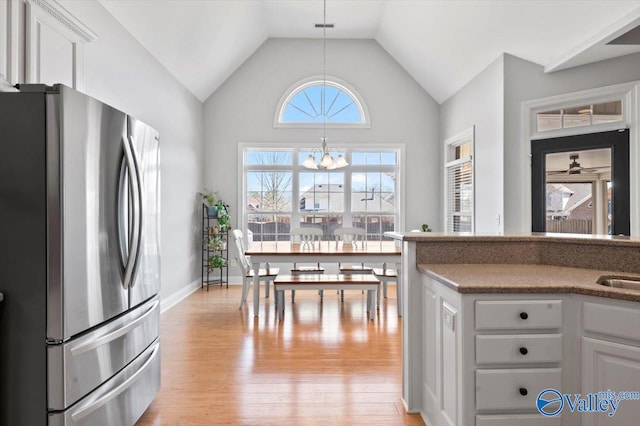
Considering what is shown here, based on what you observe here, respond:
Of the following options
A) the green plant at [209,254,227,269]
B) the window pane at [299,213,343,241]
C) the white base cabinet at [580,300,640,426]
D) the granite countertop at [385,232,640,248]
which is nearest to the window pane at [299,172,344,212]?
the window pane at [299,213,343,241]

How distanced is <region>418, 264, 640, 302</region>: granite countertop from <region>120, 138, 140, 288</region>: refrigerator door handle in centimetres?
159

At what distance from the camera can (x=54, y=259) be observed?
5.04 feet

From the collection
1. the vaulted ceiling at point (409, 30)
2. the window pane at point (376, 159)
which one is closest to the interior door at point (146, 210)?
the vaulted ceiling at point (409, 30)

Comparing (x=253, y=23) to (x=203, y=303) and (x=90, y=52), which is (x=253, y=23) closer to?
(x=90, y=52)

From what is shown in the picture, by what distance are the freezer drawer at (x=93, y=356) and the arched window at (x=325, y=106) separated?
4.71m

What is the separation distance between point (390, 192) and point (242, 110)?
Answer: 114 inches

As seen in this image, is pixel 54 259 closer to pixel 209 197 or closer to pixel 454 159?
pixel 209 197

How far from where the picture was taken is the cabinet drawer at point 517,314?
165 centimetres

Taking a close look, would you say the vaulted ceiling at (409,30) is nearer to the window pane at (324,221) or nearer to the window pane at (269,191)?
the window pane at (269,191)

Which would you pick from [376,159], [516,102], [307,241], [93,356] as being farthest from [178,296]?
[516,102]

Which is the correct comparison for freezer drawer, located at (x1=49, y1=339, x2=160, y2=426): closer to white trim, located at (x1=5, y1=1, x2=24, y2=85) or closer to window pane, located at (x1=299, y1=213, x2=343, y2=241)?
white trim, located at (x1=5, y1=1, x2=24, y2=85)

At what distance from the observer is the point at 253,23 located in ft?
17.4

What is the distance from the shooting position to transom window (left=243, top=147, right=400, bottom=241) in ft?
20.9

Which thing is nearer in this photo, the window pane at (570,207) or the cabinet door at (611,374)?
the cabinet door at (611,374)
